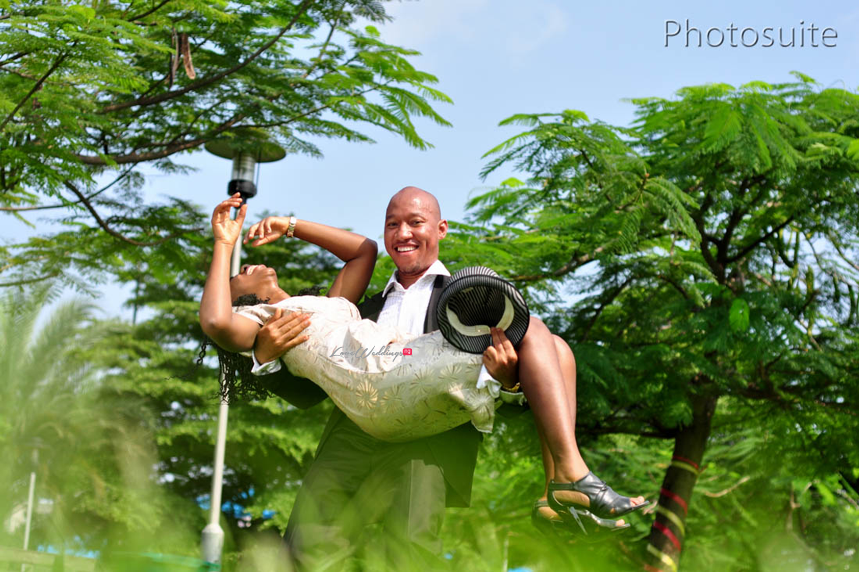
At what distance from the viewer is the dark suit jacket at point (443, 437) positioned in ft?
9.11

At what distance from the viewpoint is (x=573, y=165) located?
6.33 metres

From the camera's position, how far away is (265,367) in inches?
110

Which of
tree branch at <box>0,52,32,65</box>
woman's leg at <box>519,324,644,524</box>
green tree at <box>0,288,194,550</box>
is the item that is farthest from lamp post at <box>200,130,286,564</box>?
green tree at <box>0,288,194,550</box>

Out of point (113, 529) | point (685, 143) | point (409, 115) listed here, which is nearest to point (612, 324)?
point (685, 143)

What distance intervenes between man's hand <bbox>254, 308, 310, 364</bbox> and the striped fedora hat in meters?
0.53

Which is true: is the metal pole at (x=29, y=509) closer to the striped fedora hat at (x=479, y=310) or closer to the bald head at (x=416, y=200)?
the striped fedora hat at (x=479, y=310)

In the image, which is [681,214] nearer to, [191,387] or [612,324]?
[612,324]

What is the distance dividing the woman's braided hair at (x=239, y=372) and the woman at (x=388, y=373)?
0.49 ft

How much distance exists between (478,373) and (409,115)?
485cm

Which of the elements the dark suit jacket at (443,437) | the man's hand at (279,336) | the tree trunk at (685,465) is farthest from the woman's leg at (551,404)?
the tree trunk at (685,465)

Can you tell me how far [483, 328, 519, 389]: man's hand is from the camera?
2445mm

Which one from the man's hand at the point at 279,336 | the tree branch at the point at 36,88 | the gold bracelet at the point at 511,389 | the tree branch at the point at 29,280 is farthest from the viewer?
the tree branch at the point at 29,280

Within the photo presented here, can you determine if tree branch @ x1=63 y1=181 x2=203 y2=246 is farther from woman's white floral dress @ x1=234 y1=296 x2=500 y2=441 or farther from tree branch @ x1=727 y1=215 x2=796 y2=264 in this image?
tree branch @ x1=727 y1=215 x2=796 y2=264

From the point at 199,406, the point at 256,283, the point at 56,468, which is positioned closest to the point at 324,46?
the point at 256,283
